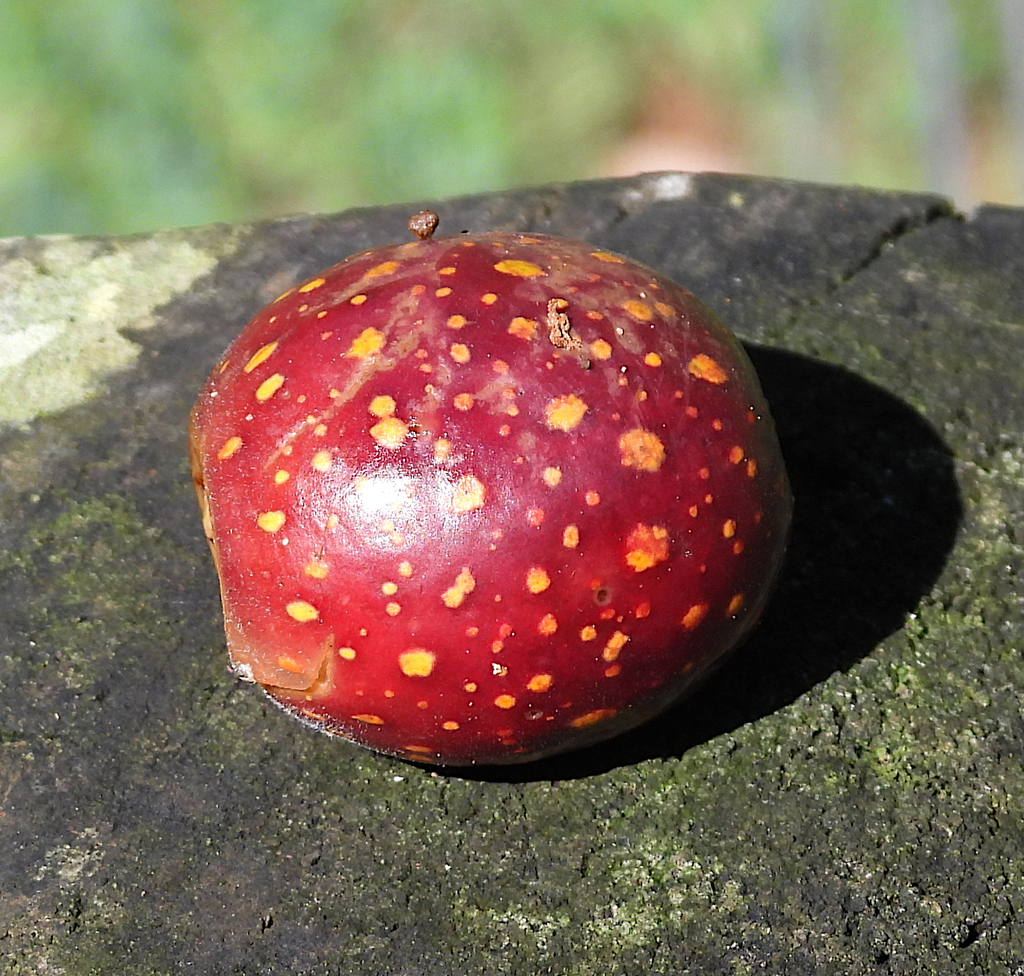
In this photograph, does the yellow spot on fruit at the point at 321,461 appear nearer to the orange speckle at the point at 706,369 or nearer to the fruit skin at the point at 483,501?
the fruit skin at the point at 483,501

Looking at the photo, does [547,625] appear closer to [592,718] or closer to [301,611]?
[592,718]

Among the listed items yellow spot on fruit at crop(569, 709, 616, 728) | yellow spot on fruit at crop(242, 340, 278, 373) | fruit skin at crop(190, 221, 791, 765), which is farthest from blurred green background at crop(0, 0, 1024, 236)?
yellow spot on fruit at crop(569, 709, 616, 728)

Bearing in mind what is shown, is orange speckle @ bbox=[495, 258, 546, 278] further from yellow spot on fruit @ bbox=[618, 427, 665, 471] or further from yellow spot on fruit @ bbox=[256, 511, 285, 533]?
yellow spot on fruit @ bbox=[256, 511, 285, 533]

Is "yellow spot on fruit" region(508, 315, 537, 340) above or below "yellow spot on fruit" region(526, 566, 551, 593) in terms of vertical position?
above

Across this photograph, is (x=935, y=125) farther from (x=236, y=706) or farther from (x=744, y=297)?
(x=236, y=706)

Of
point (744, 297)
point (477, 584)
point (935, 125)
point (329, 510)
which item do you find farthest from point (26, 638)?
point (935, 125)

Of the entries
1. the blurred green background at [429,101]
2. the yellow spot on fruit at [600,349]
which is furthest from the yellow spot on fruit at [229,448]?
the blurred green background at [429,101]
